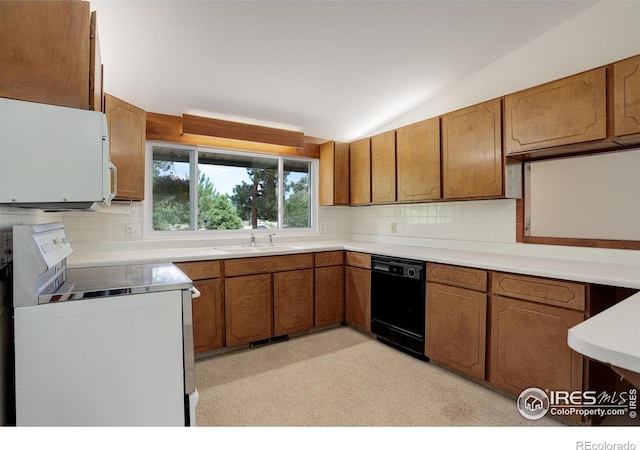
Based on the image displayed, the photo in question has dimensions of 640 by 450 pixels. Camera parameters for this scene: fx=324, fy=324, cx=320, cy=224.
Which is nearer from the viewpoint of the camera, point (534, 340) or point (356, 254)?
point (534, 340)

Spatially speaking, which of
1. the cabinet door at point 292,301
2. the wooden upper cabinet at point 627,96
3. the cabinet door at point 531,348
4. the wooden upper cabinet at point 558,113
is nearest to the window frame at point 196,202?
the cabinet door at point 292,301

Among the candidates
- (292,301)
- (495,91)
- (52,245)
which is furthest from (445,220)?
(52,245)

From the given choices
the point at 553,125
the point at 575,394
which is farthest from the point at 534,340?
the point at 553,125

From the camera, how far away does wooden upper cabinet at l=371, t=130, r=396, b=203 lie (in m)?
3.15

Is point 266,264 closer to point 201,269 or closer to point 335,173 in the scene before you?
point 201,269

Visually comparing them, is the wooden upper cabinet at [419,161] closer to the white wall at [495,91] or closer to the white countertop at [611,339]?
the white wall at [495,91]

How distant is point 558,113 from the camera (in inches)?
79.1

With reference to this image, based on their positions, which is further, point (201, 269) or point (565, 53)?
point (201, 269)

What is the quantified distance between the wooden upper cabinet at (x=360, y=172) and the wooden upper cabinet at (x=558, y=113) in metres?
1.41

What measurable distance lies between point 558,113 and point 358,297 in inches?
83.5

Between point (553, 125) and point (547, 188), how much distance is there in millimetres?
536

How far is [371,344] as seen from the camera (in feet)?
9.51

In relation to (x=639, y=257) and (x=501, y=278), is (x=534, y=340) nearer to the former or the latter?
(x=501, y=278)

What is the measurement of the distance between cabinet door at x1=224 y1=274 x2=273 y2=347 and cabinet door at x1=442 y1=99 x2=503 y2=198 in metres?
1.77
